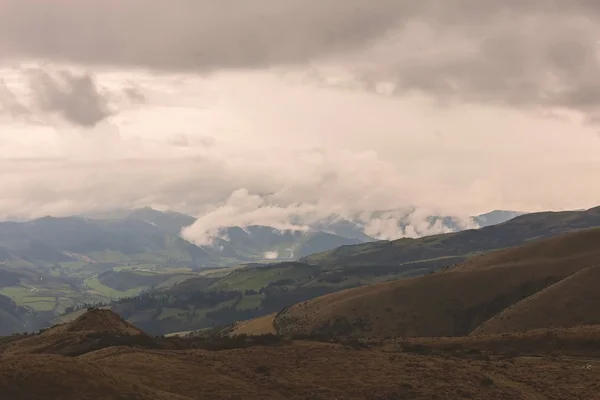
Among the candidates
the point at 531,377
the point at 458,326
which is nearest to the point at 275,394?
the point at 531,377

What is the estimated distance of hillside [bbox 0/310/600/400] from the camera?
45594 mm

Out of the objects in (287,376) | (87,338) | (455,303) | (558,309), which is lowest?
(455,303)

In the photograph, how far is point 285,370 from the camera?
6331 centimetres

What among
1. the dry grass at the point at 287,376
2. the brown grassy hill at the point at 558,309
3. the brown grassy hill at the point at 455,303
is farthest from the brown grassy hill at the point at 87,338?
the brown grassy hill at the point at 455,303

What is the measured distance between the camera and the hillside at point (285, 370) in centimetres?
4559

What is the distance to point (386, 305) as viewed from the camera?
194375mm

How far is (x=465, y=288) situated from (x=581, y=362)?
390ft

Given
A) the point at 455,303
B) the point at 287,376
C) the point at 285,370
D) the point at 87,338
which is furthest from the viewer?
the point at 455,303

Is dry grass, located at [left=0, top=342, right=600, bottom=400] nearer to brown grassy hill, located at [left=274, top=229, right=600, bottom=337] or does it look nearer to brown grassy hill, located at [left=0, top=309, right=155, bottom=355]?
brown grassy hill, located at [left=0, top=309, right=155, bottom=355]

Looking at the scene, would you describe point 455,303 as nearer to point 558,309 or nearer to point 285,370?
point 558,309

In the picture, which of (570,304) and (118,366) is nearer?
(118,366)

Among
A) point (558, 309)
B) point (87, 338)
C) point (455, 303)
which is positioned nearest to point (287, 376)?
point (87, 338)

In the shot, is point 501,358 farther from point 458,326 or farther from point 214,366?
point 458,326

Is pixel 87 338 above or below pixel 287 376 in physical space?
above
